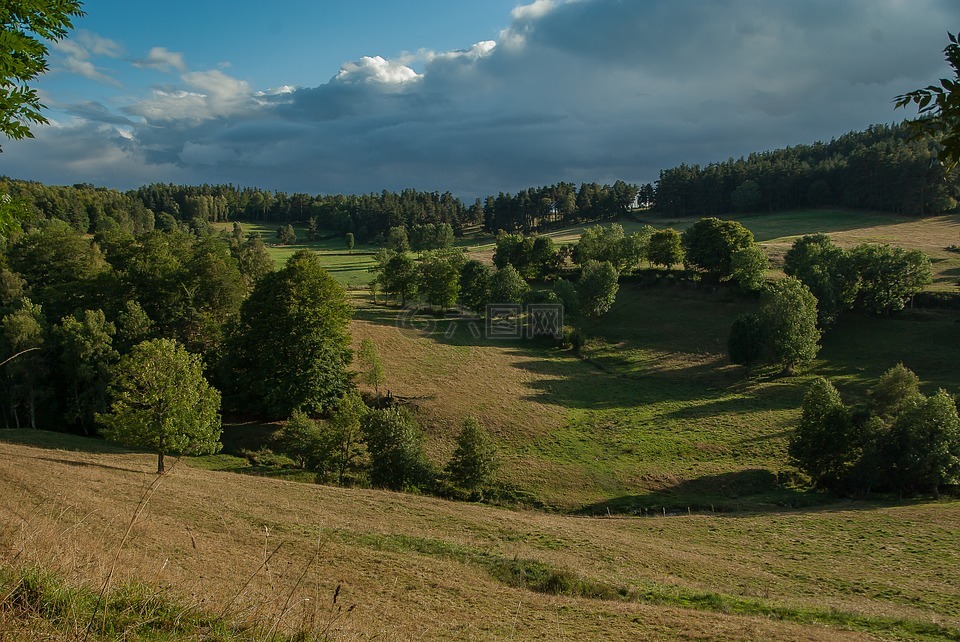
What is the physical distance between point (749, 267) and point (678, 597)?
70360 mm

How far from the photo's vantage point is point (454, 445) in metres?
42.5

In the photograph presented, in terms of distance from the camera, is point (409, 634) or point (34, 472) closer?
point (409, 634)

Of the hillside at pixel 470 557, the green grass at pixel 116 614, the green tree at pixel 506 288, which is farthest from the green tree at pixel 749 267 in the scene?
the green grass at pixel 116 614

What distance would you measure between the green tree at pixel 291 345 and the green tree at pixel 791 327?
1827 inches

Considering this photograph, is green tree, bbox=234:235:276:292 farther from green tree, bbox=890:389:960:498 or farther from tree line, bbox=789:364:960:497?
green tree, bbox=890:389:960:498

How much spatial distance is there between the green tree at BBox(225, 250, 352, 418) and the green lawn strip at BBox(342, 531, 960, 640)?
93.2ft

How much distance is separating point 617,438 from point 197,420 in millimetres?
32351

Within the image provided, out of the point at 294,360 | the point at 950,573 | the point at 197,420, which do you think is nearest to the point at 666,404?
the point at 950,573

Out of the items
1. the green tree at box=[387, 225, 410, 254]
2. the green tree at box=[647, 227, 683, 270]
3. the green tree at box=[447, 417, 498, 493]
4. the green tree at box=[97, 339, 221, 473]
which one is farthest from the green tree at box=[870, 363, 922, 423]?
the green tree at box=[387, 225, 410, 254]

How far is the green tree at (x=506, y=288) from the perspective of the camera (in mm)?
82750

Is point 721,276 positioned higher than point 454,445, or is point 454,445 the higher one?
point 721,276

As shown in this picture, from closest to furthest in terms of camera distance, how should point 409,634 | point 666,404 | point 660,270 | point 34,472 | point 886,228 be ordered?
1. point 409,634
2. point 34,472
3. point 666,404
4. point 660,270
5. point 886,228

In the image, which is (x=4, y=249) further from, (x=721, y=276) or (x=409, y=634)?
(x=721, y=276)

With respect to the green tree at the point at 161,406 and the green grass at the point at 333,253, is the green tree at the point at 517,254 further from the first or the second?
the green tree at the point at 161,406
